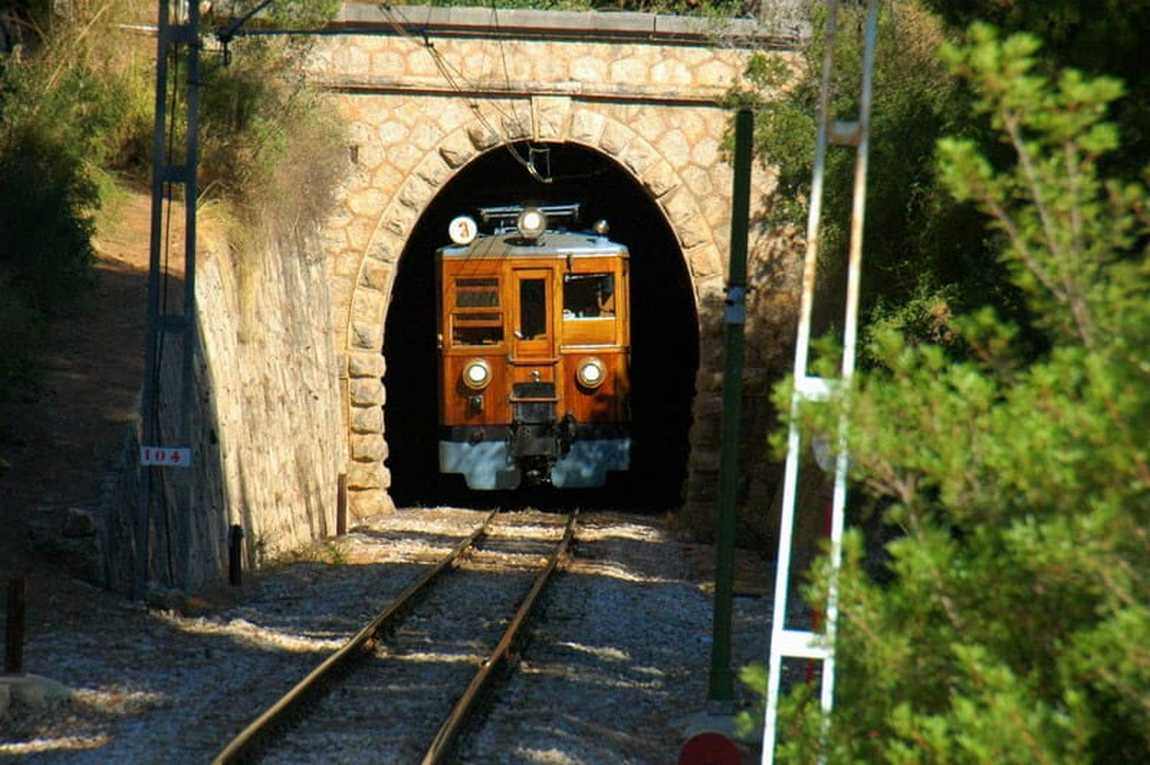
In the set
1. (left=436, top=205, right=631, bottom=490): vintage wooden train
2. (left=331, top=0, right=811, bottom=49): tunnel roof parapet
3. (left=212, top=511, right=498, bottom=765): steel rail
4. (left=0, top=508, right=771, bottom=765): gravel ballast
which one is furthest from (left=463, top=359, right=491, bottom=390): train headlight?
(left=212, top=511, right=498, bottom=765): steel rail

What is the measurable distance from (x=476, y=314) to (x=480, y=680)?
467 inches

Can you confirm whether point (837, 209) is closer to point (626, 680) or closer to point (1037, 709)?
point (626, 680)

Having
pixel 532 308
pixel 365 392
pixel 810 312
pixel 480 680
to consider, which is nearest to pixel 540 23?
pixel 532 308

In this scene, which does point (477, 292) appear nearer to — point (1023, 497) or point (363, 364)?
point (363, 364)

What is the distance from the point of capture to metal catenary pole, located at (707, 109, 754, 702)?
29.3 ft

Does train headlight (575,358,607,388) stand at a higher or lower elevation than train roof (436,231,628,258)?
lower

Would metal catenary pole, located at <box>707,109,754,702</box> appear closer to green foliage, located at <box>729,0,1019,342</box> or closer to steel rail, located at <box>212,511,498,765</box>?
green foliage, located at <box>729,0,1019,342</box>

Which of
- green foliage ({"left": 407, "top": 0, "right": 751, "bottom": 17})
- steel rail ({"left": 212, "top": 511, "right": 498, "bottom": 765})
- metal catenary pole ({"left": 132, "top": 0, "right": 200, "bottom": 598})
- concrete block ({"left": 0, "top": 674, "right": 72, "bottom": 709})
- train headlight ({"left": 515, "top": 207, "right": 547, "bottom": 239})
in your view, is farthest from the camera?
green foliage ({"left": 407, "top": 0, "right": 751, "bottom": 17})

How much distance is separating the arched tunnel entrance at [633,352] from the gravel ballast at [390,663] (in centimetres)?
1153

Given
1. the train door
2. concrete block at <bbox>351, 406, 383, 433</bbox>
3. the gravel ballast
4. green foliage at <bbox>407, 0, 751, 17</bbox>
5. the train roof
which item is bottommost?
the gravel ballast

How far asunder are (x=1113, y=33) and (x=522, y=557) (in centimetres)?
1100

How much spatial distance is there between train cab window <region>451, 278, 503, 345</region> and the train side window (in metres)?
0.84

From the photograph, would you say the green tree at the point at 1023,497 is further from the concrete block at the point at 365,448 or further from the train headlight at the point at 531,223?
the concrete block at the point at 365,448

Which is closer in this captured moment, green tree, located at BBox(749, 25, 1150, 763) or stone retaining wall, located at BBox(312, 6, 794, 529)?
green tree, located at BBox(749, 25, 1150, 763)
